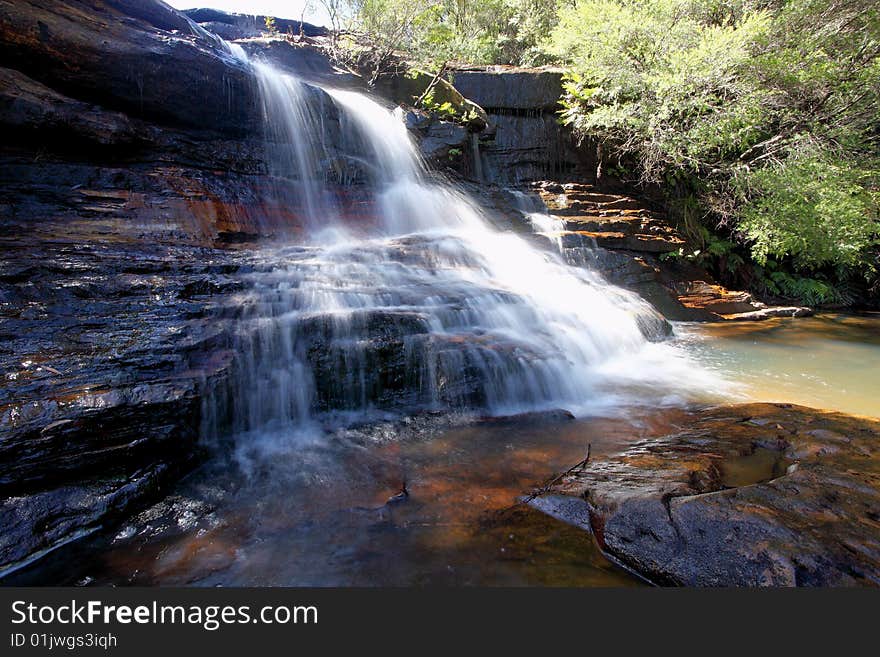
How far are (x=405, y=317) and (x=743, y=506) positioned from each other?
3460 mm

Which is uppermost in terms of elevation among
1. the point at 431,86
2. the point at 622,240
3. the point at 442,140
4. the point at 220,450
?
the point at 431,86

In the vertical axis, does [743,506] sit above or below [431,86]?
below

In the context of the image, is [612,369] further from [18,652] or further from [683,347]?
[18,652]

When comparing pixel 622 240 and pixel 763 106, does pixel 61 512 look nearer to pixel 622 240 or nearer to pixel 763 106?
pixel 622 240

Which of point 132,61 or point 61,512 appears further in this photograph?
point 132,61

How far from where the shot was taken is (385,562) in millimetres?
2121

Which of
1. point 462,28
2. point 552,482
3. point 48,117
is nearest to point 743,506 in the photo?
point 552,482

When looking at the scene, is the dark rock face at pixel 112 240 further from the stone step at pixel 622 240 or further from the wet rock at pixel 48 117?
the stone step at pixel 622 240

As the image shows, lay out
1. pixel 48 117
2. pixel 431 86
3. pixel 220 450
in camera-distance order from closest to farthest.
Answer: pixel 220 450
pixel 48 117
pixel 431 86

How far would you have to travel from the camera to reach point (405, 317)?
15.6 ft

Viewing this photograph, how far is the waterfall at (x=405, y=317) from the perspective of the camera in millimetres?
4133

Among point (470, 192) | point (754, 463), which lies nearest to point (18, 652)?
point (754, 463)

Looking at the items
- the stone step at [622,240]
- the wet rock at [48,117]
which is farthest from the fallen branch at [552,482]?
the wet rock at [48,117]

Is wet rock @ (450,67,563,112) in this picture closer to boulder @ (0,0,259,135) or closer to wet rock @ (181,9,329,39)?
wet rock @ (181,9,329,39)
